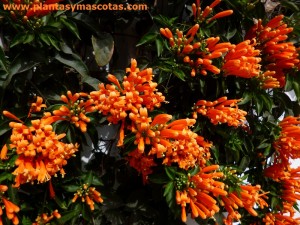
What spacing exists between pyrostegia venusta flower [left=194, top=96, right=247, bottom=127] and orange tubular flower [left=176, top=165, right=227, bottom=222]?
182 mm

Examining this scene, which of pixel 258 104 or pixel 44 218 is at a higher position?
pixel 258 104

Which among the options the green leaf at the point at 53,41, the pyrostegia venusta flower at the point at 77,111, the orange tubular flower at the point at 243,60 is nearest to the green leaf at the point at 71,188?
the pyrostegia venusta flower at the point at 77,111

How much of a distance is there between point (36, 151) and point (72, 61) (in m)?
0.38

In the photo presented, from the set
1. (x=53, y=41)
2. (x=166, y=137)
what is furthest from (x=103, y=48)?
(x=166, y=137)

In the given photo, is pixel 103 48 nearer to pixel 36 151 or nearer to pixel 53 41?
pixel 53 41

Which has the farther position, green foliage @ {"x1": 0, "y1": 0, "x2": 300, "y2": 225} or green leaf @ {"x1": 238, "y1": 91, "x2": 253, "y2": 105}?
green leaf @ {"x1": 238, "y1": 91, "x2": 253, "y2": 105}

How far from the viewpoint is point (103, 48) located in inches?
53.2

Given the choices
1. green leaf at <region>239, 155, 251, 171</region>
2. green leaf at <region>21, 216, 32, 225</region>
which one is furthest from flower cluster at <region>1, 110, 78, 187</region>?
green leaf at <region>239, 155, 251, 171</region>

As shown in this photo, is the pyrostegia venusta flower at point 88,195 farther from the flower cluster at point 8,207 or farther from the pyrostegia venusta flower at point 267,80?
the pyrostegia venusta flower at point 267,80

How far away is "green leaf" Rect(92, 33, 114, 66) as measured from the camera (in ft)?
4.35

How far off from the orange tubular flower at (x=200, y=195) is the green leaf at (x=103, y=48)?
55 cm

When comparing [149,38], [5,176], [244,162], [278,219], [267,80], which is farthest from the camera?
[278,219]

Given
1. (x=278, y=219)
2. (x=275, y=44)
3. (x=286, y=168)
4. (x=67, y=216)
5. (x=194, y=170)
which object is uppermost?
(x=275, y=44)

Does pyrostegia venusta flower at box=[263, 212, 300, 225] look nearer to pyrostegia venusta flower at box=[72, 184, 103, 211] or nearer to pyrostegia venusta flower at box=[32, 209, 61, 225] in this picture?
pyrostegia venusta flower at box=[72, 184, 103, 211]
